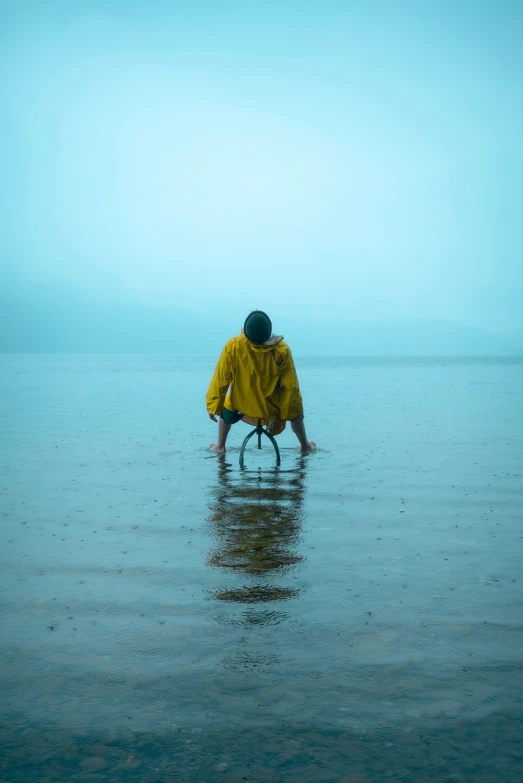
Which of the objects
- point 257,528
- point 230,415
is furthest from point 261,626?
point 230,415

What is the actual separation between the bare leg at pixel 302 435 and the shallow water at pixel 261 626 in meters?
1.15

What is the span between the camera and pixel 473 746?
2.80 metres

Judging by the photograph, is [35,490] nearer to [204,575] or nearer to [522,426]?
[204,575]

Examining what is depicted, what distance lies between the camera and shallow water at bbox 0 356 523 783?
9.12 feet

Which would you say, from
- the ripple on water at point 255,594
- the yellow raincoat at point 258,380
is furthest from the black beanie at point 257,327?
the ripple on water at point 255,594

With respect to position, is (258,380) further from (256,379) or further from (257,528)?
(257,528)

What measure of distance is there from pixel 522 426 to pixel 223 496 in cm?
898

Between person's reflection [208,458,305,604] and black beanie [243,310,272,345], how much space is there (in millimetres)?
1567

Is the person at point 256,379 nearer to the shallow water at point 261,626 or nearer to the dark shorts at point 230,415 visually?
the dark shorts at point 230,415

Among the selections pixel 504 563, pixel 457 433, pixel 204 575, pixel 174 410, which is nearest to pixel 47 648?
pixel 204 575

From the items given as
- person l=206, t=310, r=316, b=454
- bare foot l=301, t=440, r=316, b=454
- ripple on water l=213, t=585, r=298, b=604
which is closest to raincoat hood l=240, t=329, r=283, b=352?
person l=206, t=310, r=316, b=454

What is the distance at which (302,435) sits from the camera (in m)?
10.4

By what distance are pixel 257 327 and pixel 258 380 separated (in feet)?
2.28

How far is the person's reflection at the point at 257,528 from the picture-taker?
4602mm
